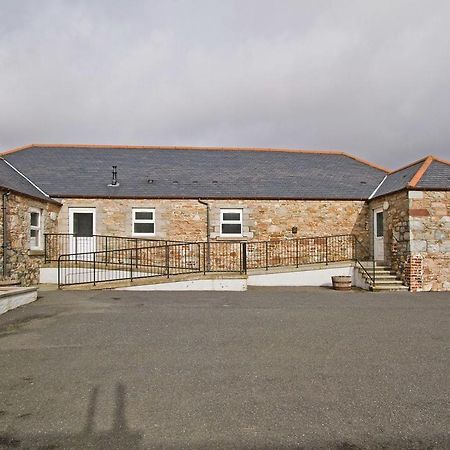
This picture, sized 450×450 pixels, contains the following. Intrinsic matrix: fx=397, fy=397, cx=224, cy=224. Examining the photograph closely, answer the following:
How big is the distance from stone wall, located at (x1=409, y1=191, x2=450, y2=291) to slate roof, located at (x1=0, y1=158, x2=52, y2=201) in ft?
44.1

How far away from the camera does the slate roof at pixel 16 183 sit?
1323 centimetres

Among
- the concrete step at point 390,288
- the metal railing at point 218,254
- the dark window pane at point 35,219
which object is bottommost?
the concrete step at point 390,288

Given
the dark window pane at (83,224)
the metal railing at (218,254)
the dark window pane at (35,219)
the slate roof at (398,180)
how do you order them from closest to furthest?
the dark window pane at (35,219)
the slate roof at (398,180)
the metal railing at (218,254)
the dark window pane at (83,224)

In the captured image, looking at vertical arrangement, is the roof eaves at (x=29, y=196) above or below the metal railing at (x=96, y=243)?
above

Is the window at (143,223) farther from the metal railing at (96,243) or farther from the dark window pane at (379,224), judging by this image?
the dark window pane at (379,224)

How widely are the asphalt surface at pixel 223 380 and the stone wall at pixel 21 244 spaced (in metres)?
4.34

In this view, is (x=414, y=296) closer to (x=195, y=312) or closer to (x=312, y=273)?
(x=312, y=273)

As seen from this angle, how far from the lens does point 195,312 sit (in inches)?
367

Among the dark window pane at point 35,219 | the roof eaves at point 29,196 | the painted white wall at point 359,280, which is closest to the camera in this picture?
the roof eaves at point 29,196

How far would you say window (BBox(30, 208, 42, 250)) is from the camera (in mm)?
14836

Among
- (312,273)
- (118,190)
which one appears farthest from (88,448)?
(118,190)

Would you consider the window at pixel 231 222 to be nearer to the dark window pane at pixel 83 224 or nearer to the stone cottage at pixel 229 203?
the stone cottage at pixel 229 203

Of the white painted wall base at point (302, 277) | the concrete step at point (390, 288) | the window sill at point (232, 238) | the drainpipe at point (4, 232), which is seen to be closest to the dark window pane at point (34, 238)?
the drainpipe at point (4, 232)

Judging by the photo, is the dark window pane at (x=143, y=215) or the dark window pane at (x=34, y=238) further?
the dark window pane at (x=143, y=215)
